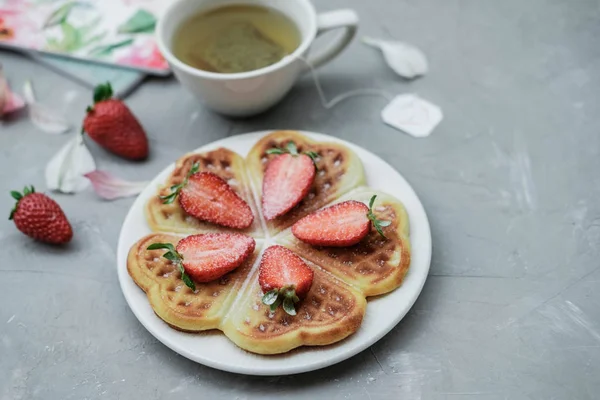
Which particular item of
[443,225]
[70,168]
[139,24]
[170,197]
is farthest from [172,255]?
[139,24]

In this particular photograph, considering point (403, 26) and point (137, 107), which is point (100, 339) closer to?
point (137, 107)

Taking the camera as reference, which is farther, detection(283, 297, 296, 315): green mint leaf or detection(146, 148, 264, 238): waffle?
detection(146, 148, 264, 238): waffle

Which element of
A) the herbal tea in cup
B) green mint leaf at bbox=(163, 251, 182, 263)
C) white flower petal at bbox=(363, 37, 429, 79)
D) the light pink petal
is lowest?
the light pink petal

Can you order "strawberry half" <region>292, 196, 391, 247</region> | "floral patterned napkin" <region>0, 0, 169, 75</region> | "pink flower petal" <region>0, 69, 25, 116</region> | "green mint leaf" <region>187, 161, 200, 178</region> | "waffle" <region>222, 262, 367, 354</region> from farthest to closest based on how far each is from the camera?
1. "floral patterned napkin" <region>0, 0, 169, 75</region>
2. "pink flower petal" <region>0, 69, 25, 116</region>
3. "green mint leaf" <region>187, 161, 200, 178</region>
4. "strawberry half" <region>292, 196, 391, 247</region>
5. "waffle" <region>222, 262, 367, 354</region>

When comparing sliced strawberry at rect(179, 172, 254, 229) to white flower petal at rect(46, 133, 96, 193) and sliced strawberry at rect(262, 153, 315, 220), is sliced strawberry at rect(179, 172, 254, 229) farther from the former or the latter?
white flower petal at rect(46, 133, 96, 193)

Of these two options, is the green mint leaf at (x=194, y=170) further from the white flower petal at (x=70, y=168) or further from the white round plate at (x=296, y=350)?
the white flower petal at (x=70, y=168)

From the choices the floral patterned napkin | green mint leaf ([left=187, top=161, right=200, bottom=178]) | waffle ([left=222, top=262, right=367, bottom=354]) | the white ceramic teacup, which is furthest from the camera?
the floral patterned napkin

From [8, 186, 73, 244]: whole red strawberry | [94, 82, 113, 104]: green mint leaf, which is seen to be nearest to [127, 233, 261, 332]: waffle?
[8, 186, 73, 244]: whole red strawberry

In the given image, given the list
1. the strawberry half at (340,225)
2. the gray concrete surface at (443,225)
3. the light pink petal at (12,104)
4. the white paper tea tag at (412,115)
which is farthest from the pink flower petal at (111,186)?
the white paper tea tag at (412,115)
